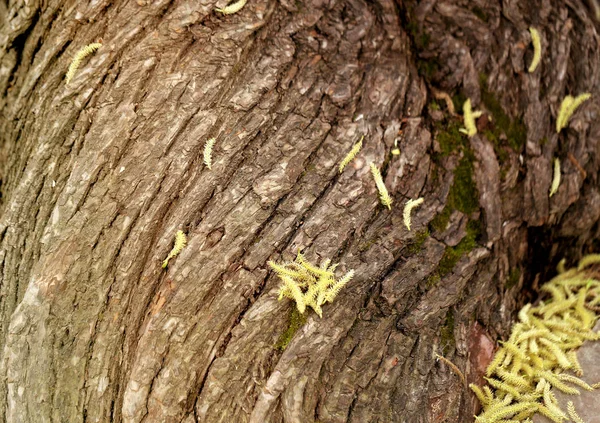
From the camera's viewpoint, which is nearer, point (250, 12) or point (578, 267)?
point (250, 12)

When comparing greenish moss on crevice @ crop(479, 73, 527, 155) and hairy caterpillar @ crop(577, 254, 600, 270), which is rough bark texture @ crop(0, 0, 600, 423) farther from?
hairy caterpillar @ crop(577, 254, 600, 270)

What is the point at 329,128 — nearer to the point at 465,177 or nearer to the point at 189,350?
the point at 465,177

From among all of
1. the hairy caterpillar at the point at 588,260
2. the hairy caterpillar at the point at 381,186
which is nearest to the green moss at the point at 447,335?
the hairy caterpillar at the point at 381,186

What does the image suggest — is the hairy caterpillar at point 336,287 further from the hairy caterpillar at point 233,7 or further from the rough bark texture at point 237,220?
the hairy caterpillar at point 233,7

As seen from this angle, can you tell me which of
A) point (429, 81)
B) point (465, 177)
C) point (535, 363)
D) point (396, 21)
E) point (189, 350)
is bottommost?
point (189, 350)

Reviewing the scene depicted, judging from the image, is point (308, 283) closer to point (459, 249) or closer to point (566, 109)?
point (459, 249)

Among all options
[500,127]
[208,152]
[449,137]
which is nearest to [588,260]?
[500,127]

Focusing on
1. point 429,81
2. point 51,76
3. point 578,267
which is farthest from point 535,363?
point 51,76

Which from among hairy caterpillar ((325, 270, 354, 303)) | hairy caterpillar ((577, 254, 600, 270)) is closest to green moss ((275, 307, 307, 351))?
hairy caterpillar ((325, 270, 354, 303))
